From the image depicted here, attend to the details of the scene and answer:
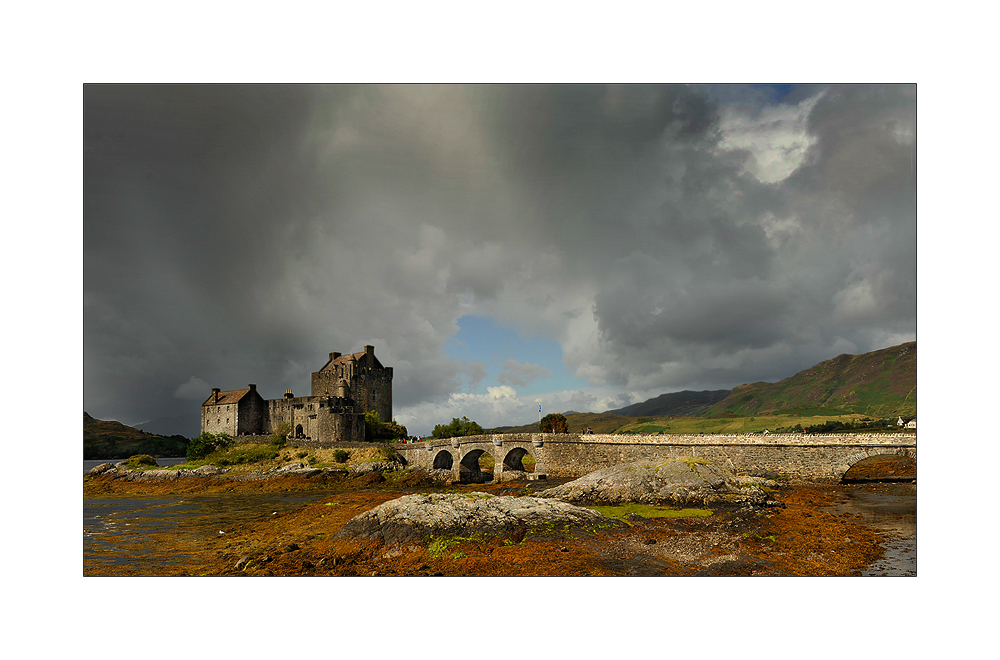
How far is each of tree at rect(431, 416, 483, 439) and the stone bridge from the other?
11.4 meters

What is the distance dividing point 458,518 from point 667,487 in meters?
14.3

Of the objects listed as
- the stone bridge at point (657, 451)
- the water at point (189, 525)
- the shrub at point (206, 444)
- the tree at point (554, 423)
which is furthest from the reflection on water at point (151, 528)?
the tree at point (554, 423)

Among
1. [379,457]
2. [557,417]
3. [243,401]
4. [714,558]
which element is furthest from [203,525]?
[557,417]

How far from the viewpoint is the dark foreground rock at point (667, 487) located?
73.5ft

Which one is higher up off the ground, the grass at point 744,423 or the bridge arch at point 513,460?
the grass at point 744,423

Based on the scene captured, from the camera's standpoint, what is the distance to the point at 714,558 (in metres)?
11.9

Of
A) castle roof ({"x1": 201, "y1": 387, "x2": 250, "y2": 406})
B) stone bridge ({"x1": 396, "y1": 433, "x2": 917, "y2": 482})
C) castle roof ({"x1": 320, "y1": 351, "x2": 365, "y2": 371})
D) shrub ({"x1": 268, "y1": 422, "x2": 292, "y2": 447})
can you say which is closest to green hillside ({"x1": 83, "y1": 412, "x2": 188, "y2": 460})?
castle roof ({"x1": 201, "y1": 387, "x2": 250, "y2": 406})

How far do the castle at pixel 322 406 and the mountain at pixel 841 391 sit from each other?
54.7m

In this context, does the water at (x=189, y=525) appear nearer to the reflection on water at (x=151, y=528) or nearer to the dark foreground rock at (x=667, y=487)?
the reflection on water at (x=151, y=528)

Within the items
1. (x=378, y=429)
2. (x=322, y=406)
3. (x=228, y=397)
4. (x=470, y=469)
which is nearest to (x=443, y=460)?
(x=470, y=469)

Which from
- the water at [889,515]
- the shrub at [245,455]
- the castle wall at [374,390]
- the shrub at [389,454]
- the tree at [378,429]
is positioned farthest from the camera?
the castle wall at [374,390]

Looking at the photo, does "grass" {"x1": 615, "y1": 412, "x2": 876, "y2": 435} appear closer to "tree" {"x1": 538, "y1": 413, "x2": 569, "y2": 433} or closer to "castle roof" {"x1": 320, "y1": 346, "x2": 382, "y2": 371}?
"tree" {"x1": 538, "y1": 413, "x2": 569, "y2": 433}

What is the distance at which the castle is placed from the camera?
6272 centimetres

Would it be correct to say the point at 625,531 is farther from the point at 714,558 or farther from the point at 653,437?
the point at 653,437
